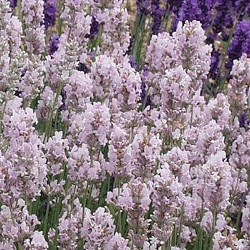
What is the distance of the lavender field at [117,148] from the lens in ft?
8.37

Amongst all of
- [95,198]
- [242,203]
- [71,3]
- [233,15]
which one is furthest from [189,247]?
[233,15]

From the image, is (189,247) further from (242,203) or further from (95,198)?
(95,198)

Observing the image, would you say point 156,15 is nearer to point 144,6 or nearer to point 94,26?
point 144,6

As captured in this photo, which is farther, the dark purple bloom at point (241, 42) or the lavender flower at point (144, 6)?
the lavender flower at point (144, 6)

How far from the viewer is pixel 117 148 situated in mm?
2656

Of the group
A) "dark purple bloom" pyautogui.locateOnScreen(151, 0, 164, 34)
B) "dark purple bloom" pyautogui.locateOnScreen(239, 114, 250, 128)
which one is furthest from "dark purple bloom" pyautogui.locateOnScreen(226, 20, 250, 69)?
"dark purple bloom" pyautogui.locateOnScreen(151, 0, 164, 34)

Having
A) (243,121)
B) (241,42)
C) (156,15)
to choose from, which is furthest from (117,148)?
(156,15)

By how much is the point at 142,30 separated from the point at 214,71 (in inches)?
30.8

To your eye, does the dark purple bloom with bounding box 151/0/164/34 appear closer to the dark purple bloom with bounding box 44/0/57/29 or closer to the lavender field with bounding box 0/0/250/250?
the dark purple bloom with bounding box 44/0/57/29

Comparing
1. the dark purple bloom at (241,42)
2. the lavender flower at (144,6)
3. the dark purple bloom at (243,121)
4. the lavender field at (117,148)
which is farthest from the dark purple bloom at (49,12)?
the dark purple bloom at (243,121)

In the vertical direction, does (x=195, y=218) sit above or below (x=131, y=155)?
below

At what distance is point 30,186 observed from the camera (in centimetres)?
254

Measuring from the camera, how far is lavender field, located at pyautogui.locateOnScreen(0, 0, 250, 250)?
8.37 feet

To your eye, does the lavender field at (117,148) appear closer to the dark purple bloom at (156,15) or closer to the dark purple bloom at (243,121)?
the dark purple bloom at (243,121)
